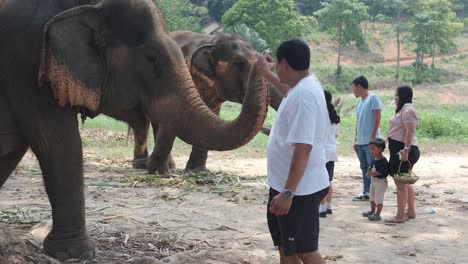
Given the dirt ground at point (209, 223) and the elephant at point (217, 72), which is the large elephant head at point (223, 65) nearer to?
the elephant at point (217, 72)

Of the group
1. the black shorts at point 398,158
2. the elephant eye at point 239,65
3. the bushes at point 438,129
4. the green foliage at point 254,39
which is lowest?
the bushes at point 438,129

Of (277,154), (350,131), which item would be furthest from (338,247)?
(350,131)

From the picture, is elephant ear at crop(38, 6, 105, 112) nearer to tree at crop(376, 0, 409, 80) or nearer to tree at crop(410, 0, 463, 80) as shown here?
tree at crop(410, 0, 463, 80)

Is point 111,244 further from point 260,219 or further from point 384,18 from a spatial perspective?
point 384,18

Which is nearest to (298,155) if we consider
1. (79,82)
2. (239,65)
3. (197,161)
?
(79,82)

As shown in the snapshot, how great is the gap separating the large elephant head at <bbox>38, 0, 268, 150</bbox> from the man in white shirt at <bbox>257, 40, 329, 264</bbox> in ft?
1.72

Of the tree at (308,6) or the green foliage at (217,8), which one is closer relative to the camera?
the green foliage at (217,8)

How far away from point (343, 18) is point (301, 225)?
47625 mm

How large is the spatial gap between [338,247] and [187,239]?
135cm

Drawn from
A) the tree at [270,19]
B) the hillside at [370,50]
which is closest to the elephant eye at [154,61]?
the tree at [270,19]

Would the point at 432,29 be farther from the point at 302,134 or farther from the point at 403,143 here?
the point at 302,134

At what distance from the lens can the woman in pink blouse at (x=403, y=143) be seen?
6727 mm

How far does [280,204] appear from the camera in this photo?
362 centimetres

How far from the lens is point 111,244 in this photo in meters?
5.43
